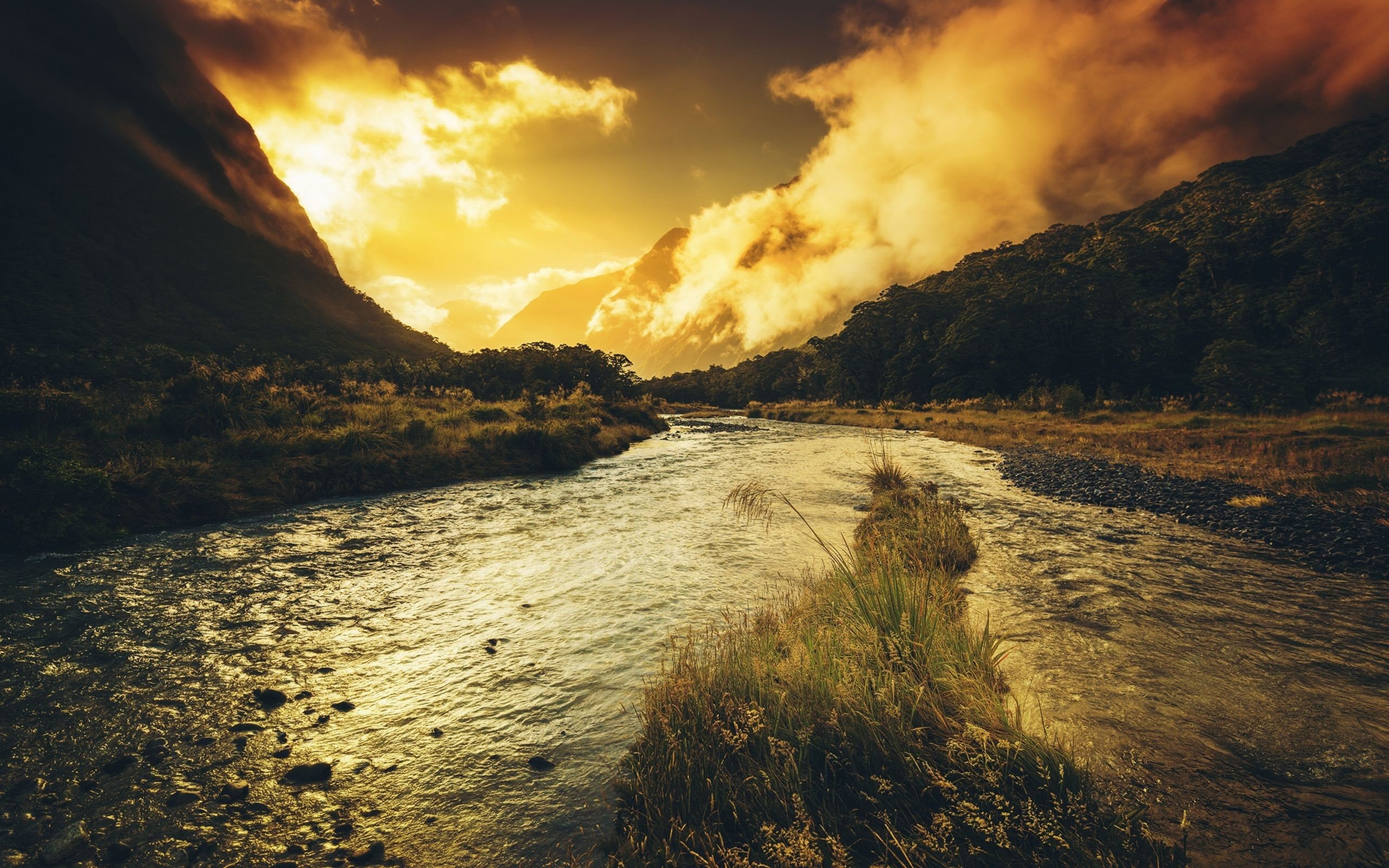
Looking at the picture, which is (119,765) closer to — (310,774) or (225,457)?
(310,774)

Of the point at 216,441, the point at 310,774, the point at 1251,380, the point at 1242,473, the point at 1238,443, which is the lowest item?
the point at 310,774

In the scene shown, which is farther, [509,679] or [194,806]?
[509,679]

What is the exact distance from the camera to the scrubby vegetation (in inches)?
364

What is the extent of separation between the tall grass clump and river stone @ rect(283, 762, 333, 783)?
102 inches

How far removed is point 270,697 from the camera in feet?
16.3

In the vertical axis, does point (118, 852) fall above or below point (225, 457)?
below

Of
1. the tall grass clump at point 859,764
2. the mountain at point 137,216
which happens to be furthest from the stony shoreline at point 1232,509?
the mountain at point 137,216

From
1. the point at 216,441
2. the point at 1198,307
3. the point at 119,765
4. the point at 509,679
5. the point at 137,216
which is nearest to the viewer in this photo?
the point at 119,765

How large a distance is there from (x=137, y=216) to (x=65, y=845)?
9685 cm

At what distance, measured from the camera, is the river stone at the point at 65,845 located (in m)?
3.03

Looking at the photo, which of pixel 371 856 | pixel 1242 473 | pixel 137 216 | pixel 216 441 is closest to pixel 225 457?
pixel 216 441

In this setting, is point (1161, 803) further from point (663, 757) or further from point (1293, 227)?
point (1293, 227)

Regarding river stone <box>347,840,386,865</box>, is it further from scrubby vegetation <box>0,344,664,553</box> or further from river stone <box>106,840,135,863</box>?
scrubby vegetation <box>0,344,664,553</box>

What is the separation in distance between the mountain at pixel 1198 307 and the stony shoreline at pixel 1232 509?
25.3 meters
